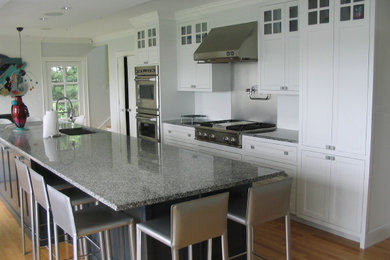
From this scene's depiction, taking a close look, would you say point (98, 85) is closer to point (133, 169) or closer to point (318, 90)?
point (318, 90)

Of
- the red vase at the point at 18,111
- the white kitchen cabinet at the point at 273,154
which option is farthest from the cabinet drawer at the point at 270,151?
the red vase at the point at 18,111

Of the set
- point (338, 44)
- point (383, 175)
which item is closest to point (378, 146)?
point (383, 175)

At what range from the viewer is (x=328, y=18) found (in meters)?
3.58

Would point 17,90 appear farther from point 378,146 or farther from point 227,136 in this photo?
point 378,146

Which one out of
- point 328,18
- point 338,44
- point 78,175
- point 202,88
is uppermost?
point 328,18

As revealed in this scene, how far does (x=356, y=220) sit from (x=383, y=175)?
48 cm

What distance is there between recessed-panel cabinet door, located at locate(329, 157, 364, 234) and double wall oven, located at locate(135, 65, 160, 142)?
3.04 m

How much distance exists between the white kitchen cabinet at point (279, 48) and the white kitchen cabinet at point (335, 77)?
0.40 metres

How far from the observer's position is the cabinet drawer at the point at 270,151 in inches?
158

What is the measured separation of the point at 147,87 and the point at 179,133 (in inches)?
40.9

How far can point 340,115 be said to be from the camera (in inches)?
140

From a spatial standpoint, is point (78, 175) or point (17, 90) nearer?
point (78, 175)

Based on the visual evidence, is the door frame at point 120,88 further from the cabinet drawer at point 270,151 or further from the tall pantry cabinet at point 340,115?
the tall pantry cabinet at point 340,115

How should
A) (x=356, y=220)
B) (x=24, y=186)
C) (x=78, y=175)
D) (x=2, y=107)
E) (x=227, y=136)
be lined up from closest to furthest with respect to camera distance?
(x=78, y=175)
(x=24, y=186)
(x=356, y=220)
(x=227, y=136)
(x=2, y=107)
